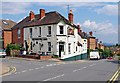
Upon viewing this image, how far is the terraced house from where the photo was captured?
41688 mm

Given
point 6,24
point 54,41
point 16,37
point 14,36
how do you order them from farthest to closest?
point 6,24 < point 14,36 < point 16,37 < point 54,41

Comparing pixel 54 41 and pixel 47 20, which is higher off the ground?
pixel 47 20

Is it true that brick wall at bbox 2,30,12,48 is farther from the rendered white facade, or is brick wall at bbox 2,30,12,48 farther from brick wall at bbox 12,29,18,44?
the rendered white facade

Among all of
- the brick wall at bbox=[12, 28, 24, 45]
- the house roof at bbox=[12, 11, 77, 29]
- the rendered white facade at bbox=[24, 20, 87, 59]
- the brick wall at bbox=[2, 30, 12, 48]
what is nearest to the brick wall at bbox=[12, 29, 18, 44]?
the brick wall at bbox=[12, 28, 24, 45]

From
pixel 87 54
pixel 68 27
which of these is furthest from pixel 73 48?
pixel 87 54

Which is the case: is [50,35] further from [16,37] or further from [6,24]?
[6,24]

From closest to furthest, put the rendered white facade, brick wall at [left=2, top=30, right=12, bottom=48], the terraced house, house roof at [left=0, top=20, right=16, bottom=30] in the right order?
the rendered white facade
the terraced house
brick wall at [left=2, top=30, right=12, bottom=48]
house roof at [left=0, top=20, right=16, bottom=30]

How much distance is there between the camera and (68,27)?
143ft

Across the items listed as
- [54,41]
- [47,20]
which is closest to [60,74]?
[54,41]

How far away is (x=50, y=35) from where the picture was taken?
42.3 m

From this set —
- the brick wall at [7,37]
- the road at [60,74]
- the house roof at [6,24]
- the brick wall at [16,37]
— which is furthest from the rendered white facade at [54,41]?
the road at [60,74]

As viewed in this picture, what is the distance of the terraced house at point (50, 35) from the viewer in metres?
41.7

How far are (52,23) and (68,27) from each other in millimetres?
3231

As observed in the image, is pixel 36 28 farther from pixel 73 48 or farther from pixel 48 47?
pixel 73 48
